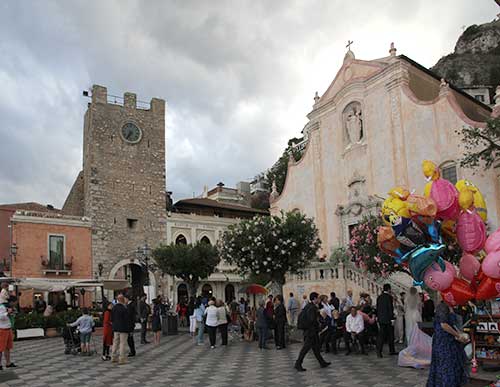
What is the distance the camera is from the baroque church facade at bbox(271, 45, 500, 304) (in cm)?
2400

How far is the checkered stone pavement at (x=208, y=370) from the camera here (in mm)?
10348

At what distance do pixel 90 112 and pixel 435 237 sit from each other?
33.0m

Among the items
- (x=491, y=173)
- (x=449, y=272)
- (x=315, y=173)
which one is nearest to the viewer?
(x=449, y=272)

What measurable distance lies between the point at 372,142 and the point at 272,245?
1069 centimetres

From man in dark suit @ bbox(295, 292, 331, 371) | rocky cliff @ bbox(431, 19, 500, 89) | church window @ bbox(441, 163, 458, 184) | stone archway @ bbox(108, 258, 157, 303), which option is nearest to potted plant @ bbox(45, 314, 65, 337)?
stone archway @ bbox(108, 258, 157, 303)

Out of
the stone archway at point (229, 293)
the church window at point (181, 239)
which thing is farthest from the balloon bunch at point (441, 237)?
the stone archway at point (229, 293)

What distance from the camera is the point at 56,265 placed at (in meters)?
33.6

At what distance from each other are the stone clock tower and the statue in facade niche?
53.7 ft

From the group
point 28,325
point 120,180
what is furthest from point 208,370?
point 120,180

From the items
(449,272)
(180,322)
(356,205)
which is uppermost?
(356,205)

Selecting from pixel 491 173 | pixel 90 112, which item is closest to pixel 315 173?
pixel 491 173

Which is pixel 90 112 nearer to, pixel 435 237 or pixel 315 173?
pixel 315 173

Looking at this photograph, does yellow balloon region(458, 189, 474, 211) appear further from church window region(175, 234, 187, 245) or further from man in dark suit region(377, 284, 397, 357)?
church window region(175, 234, 187, 245)

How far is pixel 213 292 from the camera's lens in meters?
40.5
